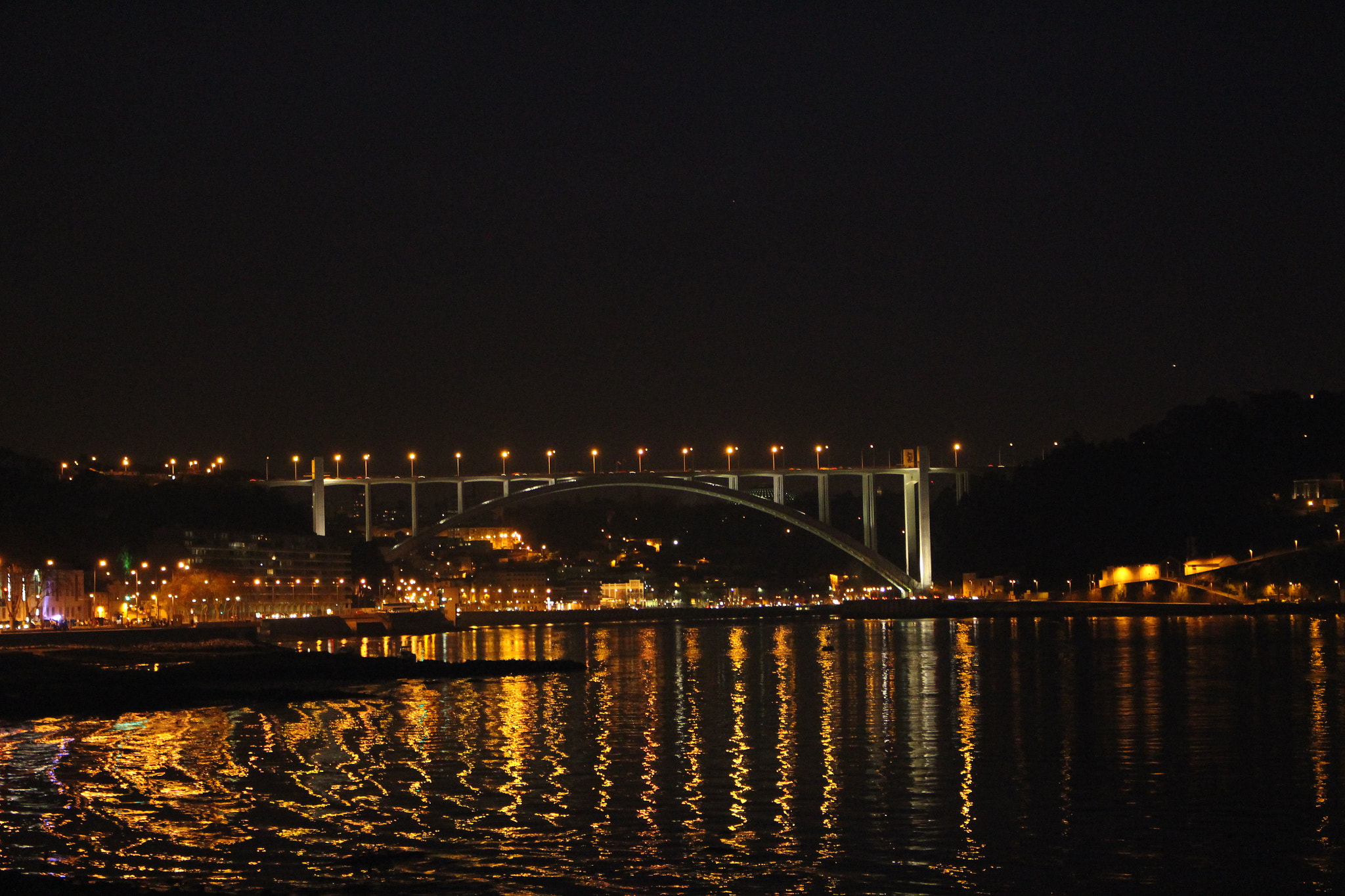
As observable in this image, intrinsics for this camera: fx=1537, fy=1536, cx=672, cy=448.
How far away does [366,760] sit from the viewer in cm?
1443

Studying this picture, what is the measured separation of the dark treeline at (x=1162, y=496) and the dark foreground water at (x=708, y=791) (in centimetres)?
4575

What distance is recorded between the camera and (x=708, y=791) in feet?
41.0

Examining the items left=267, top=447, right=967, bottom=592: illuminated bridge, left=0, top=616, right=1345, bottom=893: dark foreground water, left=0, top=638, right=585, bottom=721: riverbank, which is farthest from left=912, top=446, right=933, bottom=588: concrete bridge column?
left=0, top=616, right=1345, bottom=893: dark foreground water

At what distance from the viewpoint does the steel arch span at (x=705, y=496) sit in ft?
225

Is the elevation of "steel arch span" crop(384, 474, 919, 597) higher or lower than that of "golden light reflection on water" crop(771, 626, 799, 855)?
higher

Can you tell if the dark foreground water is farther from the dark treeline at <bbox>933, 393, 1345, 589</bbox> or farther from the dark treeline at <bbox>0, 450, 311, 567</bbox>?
the dark treeline at <bbox>933, 393, 1345, 589</bbox>

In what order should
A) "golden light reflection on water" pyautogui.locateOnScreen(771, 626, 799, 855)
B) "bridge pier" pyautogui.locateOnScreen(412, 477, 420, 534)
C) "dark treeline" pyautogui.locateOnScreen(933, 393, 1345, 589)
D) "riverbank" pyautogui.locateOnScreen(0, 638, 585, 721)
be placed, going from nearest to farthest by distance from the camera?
"golden light reflection on water" pyautogui.locateOnScreen(771, 626, 799, 855) < "riverbank" pyautogui.locateOnScreen(0, 638, 585, 721) < "dark treeline" pyautogui.locateOnScreen(933, 393, 1345, 589) < "bridge pier" pyautogui.locateOnScreen(412, 477, 420, 534)

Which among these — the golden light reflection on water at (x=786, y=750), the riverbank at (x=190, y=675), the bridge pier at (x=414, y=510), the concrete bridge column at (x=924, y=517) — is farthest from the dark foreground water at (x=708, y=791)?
the bridge pier at (x=414, y=510)

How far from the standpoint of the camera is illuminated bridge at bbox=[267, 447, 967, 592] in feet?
227

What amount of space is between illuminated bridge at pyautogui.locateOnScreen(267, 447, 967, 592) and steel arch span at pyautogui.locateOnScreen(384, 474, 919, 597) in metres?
0.03

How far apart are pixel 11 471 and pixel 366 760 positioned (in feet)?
157

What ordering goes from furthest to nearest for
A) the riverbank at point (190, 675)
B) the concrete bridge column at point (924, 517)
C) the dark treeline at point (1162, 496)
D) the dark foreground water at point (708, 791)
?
the concrete bridge column at point (924, 517)
the dark treeline at point (1162, 496)
the riverbank at point (190, 675)
the dark foreground water at point (708, 791)

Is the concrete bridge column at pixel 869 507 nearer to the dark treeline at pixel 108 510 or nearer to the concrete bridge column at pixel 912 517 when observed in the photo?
the concrete bridge column at pixel 912 517

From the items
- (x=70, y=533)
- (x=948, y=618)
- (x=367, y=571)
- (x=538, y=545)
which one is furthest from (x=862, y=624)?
(x=538, y=545)
